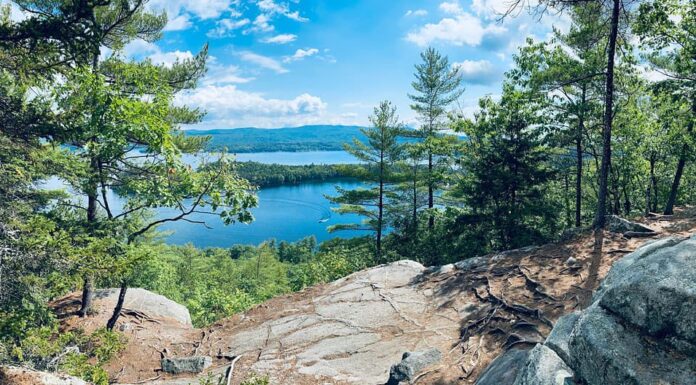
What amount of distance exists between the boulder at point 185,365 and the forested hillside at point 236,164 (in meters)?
1.11

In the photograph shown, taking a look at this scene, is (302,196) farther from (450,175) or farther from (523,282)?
(523,282)

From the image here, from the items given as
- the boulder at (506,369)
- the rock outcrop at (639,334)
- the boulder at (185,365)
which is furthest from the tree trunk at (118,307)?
the rock outcrop at (639,334)

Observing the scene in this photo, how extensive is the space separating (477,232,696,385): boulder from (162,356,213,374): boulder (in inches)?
242

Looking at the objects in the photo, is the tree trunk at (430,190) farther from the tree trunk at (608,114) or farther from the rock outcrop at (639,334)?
the rock outcrop at (639,334)

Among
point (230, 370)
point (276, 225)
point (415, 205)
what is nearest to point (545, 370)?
point (230, 370)

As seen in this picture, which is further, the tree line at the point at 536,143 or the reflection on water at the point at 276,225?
the reflection on water at the point at 276,225

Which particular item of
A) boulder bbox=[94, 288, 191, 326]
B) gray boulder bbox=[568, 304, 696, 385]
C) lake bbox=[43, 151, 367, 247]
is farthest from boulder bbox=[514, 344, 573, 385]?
lake bbox=[43, 151, 367, 247]

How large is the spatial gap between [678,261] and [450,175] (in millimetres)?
16328

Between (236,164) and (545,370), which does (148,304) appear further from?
(545,370)

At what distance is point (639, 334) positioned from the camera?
292 centimetres

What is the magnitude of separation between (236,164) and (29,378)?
3724 mm

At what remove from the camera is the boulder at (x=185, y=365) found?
24.1ft

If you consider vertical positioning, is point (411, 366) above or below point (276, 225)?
above

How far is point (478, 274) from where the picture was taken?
8.93m
